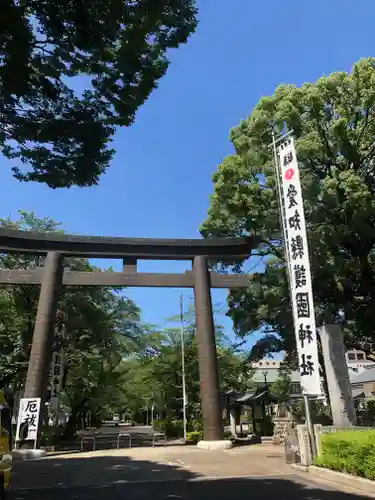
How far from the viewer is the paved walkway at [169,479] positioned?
8.50 meters

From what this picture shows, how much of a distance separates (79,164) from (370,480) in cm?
783

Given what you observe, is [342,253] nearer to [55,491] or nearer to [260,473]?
[260,473]

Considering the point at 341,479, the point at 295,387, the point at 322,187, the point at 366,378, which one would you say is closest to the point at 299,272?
the point at 322,187

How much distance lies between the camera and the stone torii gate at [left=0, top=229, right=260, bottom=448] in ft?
59.6

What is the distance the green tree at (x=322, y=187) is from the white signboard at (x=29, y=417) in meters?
9.43

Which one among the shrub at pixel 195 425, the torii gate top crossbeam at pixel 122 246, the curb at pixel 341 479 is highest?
the torii gate top crossbeam at pixel 122 246

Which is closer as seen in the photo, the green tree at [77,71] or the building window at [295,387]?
the green tree at [77,71]

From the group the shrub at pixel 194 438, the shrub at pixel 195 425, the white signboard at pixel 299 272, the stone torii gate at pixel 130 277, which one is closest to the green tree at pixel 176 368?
the shrub at pixel 195 425

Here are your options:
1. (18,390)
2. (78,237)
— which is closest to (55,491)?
(78,237)

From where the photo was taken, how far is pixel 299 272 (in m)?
12.0

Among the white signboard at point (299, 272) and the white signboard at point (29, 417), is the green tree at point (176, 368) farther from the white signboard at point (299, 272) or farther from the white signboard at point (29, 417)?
the white signboard at point (299, 272)

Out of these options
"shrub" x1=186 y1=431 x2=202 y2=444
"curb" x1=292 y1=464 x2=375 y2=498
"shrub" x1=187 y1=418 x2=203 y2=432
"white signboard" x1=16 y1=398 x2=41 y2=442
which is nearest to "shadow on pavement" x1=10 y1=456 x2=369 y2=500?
"curb" x1=292 y1=464 x2=375 y2=498

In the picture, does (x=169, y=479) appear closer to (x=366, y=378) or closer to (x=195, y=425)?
(x=195, y=425)

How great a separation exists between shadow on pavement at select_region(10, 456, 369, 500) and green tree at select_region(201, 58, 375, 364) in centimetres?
773
